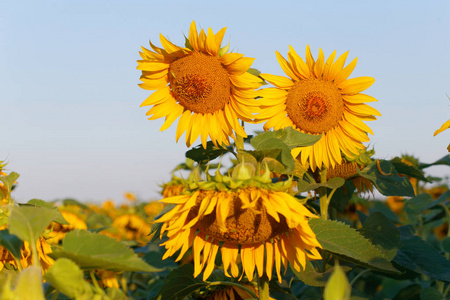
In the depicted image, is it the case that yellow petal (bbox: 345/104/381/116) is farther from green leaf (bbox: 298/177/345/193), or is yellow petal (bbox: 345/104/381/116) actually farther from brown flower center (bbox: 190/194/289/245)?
brown flower center (bbox: 190/194/289/245)

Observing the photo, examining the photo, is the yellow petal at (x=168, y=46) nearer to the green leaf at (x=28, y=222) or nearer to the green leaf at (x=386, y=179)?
the green leaf at (x=386, y=179)

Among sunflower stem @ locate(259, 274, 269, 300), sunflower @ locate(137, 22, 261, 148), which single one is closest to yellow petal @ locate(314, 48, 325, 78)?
sunflower @ locate(137, 22, 261, 148)

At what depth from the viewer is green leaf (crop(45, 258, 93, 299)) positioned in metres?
1.07

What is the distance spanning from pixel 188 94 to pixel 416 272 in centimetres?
158

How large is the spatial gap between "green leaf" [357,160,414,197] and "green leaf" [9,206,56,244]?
1.87m

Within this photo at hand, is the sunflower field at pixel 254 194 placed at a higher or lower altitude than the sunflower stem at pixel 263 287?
higher

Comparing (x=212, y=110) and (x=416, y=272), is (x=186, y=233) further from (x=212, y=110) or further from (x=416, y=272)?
(x=416, y=272)

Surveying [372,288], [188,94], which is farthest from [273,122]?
[372,288]

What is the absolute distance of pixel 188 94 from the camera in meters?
2.69

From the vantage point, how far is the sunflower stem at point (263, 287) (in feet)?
6.73

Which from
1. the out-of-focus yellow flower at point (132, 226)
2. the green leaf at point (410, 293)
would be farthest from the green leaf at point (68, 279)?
the out-of-focus yellow flower at point (132, 226)

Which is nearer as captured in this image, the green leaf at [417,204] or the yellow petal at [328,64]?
the yellow petal at [328,64]

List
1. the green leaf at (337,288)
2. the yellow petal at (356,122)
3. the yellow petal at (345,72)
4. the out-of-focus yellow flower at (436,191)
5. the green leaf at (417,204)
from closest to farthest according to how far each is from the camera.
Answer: the green leaf at (337,288), the yellow petal at (345,72), the yellow petal at (356,122), the green leaf at (417,204), the out-of-focus yellow flower at (436,191)

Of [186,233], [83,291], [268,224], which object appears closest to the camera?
[83,291]
